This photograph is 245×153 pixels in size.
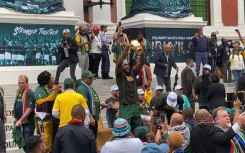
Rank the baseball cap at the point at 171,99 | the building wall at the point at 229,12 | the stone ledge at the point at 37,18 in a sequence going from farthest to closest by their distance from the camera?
1. the building wall at the point at 229,12
2. the stone ledge at the point at 37,18
3. the baseball cap at the point at 171,99

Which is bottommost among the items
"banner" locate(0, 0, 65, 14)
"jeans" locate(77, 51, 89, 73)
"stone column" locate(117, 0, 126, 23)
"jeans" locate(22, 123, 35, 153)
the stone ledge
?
"jeans" locate(22, 123, 35, 153)

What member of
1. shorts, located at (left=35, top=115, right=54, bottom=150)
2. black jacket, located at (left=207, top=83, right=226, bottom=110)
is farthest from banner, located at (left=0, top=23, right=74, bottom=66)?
shorts, located at (left=35, top=115, right=54, bottom=150)

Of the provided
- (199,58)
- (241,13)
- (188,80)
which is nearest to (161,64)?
(188,80)

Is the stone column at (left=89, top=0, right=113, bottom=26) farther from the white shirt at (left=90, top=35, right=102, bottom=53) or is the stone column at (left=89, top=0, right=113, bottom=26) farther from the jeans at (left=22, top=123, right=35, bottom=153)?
the jeans at (left=22, top=123, right=35, bottom=153)

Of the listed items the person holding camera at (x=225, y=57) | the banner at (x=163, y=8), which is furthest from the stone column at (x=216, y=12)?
the person holding camera at (x=225, y=57)

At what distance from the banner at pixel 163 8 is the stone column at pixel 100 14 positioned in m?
0.77

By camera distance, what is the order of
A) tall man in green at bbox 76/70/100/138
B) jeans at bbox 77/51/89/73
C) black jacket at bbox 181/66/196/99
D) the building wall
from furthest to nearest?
1. the building wall
2. jeans at bbox 77/51/89/73
3. black jacket at bbox 181/66/196/99
4. tall man in green at bbox 76/70/100/138

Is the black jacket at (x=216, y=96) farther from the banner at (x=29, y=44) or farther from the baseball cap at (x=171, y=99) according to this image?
the banner at (x=29, y=44)

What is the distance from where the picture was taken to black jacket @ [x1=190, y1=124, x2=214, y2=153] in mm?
7395

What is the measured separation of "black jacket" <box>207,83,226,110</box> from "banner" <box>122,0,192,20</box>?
7.37 m

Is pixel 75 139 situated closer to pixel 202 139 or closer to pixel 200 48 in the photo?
pixel 202 139

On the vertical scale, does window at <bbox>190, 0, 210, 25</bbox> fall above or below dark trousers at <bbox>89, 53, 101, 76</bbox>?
above

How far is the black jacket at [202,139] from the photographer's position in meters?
7.39

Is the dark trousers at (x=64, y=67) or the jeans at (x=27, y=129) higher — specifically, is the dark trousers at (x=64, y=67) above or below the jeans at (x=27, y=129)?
above
